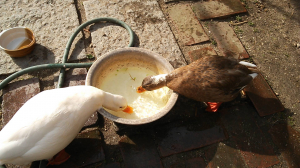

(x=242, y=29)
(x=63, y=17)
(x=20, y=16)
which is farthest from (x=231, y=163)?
(x=20, y=16)

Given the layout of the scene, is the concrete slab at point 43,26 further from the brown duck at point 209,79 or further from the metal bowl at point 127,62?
the brown duck at point 209,79

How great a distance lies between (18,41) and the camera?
130 inches

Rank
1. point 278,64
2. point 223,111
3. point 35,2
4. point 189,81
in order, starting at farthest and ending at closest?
1. point 35,2
2. point 278,64
3. point 223,111
4. point 189,81

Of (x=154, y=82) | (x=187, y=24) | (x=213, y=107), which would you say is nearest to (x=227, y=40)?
(x=187, y=24)

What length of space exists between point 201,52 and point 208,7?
119 cm

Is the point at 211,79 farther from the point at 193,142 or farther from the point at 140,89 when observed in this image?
the point at 140,89

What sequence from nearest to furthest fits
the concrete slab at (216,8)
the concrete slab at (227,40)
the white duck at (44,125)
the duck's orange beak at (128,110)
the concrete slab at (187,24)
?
the white duck at (44,125)
the duck's orange beak at (128,110)
the concrete slab at (227,40)
the concrete slab at (187,24)
the concrete slab at (216,8)

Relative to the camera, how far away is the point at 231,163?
8.79ft

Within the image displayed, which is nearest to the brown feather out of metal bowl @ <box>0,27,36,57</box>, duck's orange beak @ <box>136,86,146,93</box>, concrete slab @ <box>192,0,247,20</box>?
duck's orange beak @ <box>136,86,146,93</box>

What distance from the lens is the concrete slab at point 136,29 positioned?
3.47 m

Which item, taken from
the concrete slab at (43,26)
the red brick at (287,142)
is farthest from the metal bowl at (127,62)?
the red brick at (287,142)

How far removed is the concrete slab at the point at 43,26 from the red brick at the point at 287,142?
10.4 feet

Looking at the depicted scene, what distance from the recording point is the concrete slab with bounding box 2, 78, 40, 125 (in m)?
2.80

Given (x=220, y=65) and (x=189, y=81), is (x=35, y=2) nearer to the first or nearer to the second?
(x=189, y=81)
